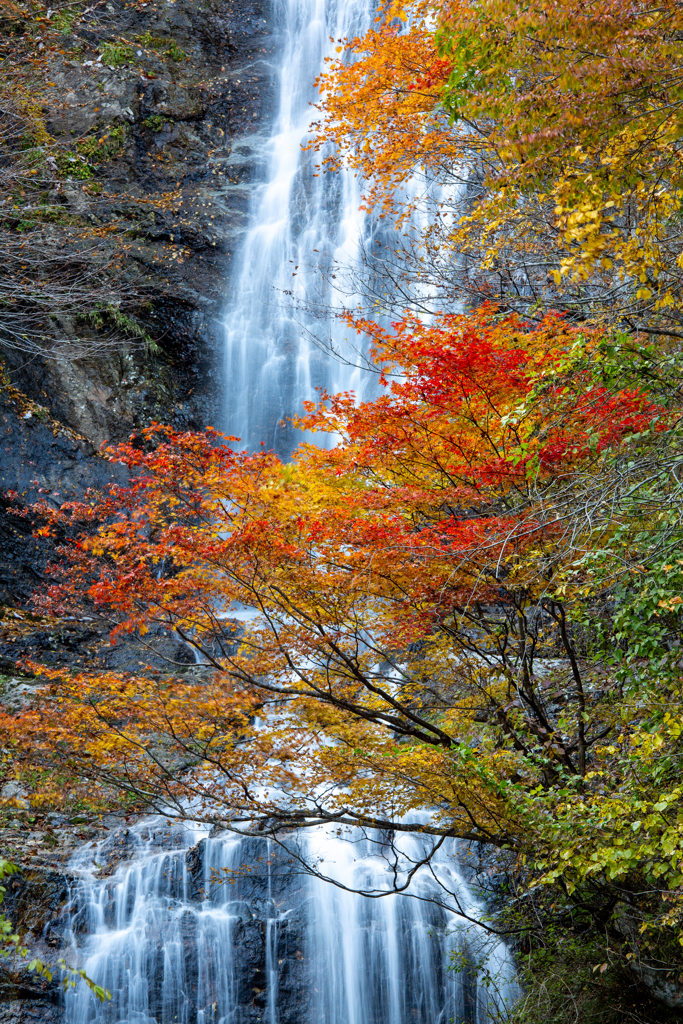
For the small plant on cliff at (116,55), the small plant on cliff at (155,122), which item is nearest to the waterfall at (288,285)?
the small plant on cliff at (155,122)

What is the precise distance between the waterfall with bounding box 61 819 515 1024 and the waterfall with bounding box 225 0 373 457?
32.2 feet

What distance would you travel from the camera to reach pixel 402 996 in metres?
8.91

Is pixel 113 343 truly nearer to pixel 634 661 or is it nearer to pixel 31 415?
pixel 31 415

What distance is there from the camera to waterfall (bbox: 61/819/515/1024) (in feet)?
28.7

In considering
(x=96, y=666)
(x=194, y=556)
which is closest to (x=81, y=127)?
(x=96, y=666)

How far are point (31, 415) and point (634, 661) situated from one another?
42.6ft

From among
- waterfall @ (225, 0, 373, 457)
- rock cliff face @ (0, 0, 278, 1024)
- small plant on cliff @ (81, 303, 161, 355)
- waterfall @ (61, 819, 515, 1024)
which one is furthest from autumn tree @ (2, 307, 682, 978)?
small plant on cliff @ (81, 303, 161, 355)

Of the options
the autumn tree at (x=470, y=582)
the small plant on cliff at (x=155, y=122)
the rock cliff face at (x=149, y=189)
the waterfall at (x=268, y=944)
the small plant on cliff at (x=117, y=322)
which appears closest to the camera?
the autumn tree at (x=470, y=582)

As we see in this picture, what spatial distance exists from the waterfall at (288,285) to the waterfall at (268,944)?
981 centimetres

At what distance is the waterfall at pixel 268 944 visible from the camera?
876 cm

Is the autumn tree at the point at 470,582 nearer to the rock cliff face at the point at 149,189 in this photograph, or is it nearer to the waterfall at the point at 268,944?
the waterfall at the point at 268,944

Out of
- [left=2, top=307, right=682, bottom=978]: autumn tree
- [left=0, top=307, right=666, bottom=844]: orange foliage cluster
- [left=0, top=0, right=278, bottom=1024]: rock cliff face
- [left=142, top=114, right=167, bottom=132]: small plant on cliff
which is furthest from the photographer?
[left=142, top=114, right=167, bottom=132]: small plant on cliff

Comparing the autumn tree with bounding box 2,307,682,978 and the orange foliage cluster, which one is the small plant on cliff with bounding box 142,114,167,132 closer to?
the orange foliage cluster

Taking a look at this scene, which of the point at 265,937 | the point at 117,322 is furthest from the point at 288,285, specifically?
the point at 265,937
